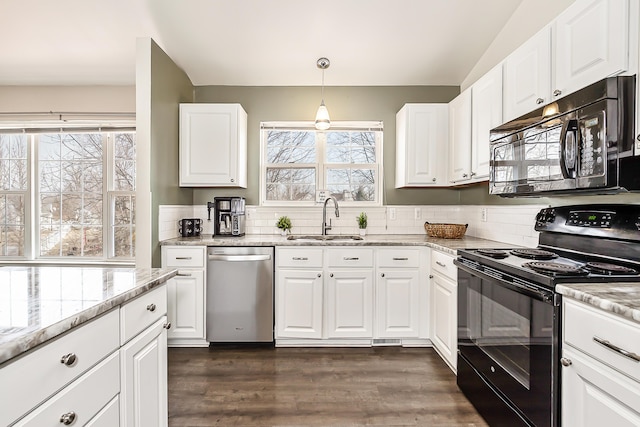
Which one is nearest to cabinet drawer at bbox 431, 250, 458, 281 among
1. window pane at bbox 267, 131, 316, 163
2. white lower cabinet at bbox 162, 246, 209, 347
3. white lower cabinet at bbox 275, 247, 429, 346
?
white lower cabinet at bbox 275, 247, 429, 346

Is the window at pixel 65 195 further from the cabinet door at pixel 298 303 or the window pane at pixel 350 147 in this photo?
the window pane at pixel 350 147

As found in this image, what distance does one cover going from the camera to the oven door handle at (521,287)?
1320 millimetres

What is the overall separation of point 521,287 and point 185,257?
2.45 meters

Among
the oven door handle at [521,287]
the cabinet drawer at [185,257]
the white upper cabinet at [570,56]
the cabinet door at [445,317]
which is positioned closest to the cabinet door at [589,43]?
the white upper cabinet at [570,56]

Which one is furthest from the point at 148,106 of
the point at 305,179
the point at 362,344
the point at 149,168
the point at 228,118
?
the point at 362,344

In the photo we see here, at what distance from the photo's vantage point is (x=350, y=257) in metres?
2.87

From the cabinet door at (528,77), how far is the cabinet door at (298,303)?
6.15 ft

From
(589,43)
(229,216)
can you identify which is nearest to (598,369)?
(589,43)

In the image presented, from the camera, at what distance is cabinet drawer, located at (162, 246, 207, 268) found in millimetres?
2832

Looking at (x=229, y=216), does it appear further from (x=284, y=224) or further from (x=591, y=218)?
(x=591, y=218)

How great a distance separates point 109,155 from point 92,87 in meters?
→ 0.71

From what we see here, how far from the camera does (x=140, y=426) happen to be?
1286mm

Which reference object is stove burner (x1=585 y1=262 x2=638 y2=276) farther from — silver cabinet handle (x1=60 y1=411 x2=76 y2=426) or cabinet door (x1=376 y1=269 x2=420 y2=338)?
silver cabinet handle (x1=60 y1=411 x2=76 y2=426)

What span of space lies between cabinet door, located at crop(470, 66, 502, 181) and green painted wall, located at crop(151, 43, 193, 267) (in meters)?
2.57
